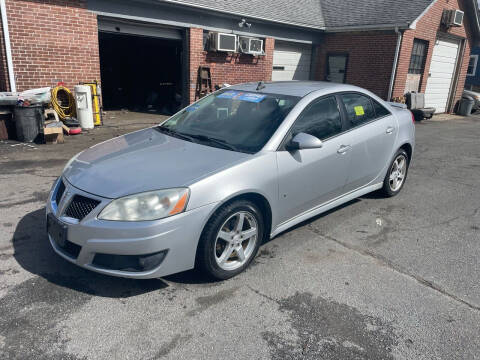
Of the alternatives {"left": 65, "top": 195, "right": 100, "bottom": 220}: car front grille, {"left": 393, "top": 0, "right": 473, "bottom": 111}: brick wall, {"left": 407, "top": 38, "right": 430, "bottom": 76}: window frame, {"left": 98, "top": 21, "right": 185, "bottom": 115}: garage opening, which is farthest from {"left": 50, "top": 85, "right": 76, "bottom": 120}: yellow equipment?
{"left": 407, "top": 38, "right": 430, "bottom": 76}: window frame

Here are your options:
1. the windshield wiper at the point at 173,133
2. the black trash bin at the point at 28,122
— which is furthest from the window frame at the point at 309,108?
the black trash bin at the point at 28,122

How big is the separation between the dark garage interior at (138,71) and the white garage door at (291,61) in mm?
3883

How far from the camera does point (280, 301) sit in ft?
9.96

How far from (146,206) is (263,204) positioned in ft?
3.54

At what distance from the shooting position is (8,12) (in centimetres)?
838

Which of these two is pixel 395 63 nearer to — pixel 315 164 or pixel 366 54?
pixel 366 54

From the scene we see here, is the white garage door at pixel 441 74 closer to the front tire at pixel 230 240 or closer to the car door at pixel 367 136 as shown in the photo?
the car door at pixel 367 136

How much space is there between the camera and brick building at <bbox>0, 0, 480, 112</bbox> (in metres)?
9.03

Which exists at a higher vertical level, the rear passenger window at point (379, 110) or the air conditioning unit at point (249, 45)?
the air conditioning unit at point (249, 45)

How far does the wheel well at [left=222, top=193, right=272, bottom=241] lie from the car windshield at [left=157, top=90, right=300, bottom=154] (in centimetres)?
42

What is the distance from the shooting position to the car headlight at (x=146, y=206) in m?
2.82

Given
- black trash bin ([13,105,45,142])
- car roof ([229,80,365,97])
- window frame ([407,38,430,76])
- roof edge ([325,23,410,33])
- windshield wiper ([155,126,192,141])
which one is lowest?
black trash bin ([13,105,45,142])

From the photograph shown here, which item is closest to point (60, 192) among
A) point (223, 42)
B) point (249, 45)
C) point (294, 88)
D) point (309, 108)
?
point (309, 108)

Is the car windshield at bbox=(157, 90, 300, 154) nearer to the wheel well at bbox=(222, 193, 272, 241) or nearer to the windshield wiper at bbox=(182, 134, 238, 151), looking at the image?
the windshield wiper at bbox=(182, 134, 238, 151)
